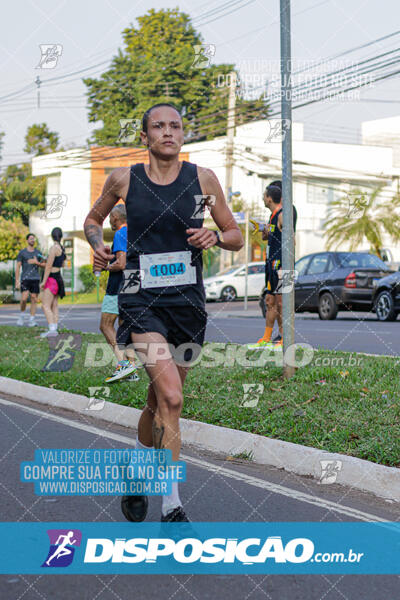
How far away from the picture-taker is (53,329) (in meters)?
13.1

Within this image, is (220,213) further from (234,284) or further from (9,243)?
(9,243)

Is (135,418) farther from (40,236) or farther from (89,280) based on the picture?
(40,236)

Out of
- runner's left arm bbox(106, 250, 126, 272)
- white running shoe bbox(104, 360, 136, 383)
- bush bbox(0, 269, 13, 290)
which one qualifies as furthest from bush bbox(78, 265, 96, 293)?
runner's left arm bbox(106, 250, 126, 272)

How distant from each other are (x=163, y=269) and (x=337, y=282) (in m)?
15.4

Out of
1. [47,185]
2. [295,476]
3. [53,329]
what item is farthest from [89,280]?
[295,476]

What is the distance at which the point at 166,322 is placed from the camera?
3918 mm

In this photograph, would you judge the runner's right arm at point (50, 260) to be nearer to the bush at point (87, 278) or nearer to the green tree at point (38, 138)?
the bush at point (87, 278)

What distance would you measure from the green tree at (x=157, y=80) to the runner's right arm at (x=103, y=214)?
30620mm

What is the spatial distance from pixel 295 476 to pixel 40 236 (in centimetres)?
4391

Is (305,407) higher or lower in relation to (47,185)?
lower

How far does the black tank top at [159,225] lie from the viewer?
12.7 ft

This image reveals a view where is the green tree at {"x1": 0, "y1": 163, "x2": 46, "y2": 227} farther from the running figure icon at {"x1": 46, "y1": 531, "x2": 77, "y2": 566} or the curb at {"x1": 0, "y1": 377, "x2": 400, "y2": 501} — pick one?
the running figure icon at {"x1": 46, "y1": 531, "x2": 77, "y2": 566}

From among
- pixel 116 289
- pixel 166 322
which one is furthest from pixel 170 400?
pixel 116 289

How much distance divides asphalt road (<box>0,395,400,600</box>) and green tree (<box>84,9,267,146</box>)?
95.7 ft
